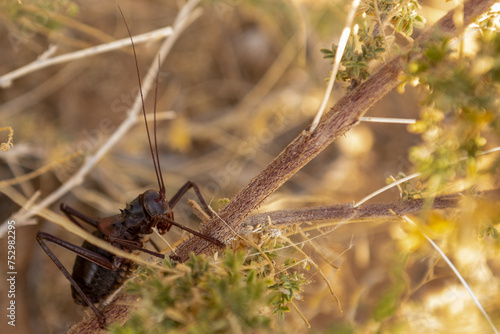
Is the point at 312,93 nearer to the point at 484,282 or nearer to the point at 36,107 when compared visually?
the point at 484,282

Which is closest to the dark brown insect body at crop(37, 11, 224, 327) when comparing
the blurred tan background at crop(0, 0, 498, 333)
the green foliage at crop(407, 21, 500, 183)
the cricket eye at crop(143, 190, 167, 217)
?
the cricket eye at crop(143, 190, 167, 217)

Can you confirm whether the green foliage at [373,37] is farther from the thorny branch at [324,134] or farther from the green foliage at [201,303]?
the green foliage at [201,303]

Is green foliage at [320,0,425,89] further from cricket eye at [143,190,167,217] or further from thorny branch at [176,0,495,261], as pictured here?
cricket eye at [143,190,167,217]

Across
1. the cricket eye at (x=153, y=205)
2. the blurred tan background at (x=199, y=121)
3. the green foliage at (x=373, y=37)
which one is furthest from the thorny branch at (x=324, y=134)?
the blurred tan background at (x=199, y=121)

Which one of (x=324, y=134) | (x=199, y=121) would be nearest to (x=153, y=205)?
(x=324, y=134)

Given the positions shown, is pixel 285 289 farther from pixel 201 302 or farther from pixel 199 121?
pixel 199 121

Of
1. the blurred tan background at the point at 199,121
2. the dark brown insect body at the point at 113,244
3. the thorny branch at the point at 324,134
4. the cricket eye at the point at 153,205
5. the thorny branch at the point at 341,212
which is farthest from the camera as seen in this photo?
the blurred tan background at the point at 199,121
